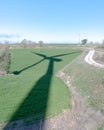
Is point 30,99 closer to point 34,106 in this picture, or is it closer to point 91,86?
point 34,106

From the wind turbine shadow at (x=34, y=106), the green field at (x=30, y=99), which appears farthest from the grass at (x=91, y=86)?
the wind turbine shadow at (x=34, y=106)

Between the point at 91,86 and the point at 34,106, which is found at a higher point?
the point at 91,86

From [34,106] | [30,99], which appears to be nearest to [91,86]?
[30,99]

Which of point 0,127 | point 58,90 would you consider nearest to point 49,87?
point 58,90

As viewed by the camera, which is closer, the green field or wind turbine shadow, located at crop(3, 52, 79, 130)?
wind turbine shadow, located at crop(3, 52, 79, 130)

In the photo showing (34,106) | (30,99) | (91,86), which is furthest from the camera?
(91,86)

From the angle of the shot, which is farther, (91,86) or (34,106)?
(91,86)

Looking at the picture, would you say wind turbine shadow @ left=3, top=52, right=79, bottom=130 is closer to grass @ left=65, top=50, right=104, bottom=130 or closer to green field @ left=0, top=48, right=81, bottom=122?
green field @ left=0, top=48, right=81, bottom=122

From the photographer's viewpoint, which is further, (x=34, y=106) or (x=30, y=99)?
(x=30, y=99)

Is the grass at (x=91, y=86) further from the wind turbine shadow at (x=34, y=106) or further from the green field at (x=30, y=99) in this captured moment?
the wind turbine shadow at (x=34, y=106)

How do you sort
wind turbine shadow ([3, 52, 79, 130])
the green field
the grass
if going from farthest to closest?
the grass → the green field → wind turbine shadow ([3, 52, 79, 130])

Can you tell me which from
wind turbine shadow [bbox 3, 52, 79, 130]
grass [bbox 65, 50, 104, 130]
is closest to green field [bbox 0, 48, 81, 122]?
wind turbine shadow [bbox 3, 52, 79, 130]

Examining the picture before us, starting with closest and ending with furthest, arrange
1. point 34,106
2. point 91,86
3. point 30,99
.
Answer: point 34,106 → point 30,99 → point 91,86
